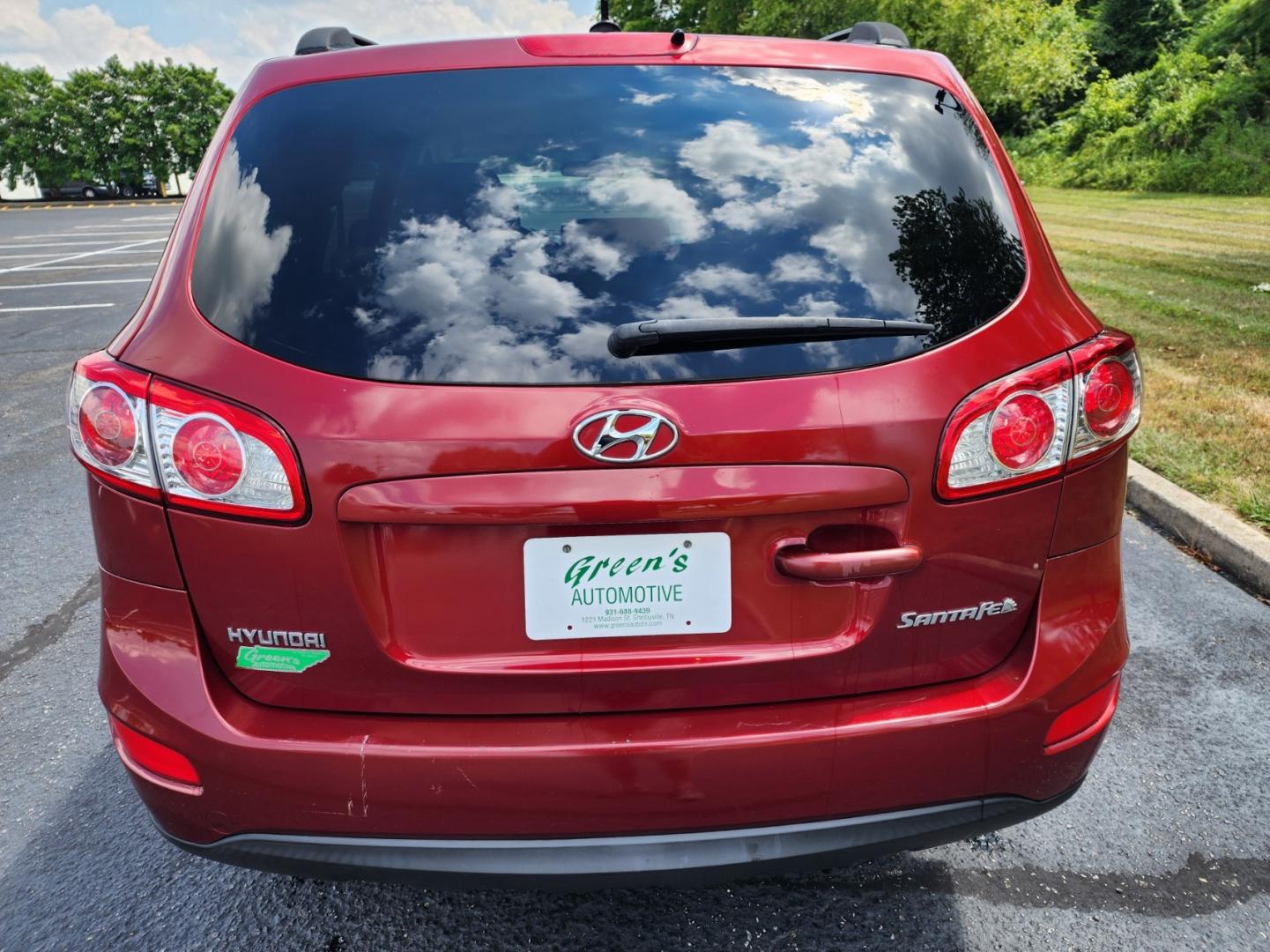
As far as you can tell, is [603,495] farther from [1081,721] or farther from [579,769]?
[1081,721]

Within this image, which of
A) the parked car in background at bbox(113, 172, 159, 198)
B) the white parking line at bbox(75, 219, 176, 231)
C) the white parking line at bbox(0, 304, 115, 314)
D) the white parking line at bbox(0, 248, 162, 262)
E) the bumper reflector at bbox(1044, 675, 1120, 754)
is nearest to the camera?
the bumper reflector at bbox(1044, 675, 1120, 754)

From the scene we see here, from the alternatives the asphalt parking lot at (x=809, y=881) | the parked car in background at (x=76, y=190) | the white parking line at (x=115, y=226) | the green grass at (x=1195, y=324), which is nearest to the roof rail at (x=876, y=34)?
the asphalt parking lot at (x=809, y=881)

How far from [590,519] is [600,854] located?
0.58 meters

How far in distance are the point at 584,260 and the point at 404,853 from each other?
1063 mm

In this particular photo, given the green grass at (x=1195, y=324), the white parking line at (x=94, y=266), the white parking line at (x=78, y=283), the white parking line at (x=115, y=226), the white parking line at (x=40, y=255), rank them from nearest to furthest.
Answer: the green grass at (x=1195, y=324)
the white parking line at (x=78, y=283)
the white parking line at (x=94, y=266)
the white parking line at (x=40, y=255)
the white parking line at (x=115, y=226)

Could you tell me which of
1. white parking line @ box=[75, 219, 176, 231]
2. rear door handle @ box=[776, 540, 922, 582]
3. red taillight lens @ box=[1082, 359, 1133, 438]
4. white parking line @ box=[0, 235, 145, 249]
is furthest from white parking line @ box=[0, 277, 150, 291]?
white parking line @ box=[75, 219, 176, 231]

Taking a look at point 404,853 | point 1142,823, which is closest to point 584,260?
point 404,853

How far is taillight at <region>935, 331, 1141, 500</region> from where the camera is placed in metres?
1.65

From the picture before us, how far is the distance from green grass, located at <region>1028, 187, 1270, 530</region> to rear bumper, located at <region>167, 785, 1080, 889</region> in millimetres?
3427

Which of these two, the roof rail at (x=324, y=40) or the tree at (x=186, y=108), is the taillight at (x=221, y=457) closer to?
the roof rail at (x=324, y=40)

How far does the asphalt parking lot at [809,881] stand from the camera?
2129 mm

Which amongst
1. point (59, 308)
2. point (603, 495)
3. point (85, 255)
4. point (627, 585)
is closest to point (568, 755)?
point (627, 585)

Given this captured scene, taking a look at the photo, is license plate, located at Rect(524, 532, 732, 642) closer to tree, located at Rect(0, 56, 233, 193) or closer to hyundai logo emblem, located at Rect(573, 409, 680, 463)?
hyundai logo emblem, located at Rect(573, 409, 680, 463)

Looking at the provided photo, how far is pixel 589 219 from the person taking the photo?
1742mm
